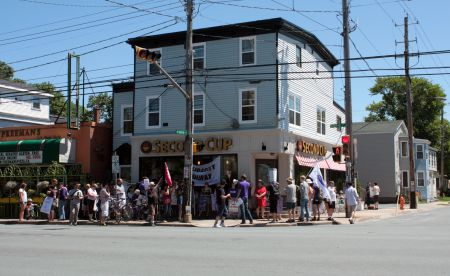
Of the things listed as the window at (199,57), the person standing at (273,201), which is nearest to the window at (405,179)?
the window at (199,57)

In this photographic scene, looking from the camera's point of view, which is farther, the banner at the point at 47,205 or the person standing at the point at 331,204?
the banner at the point at 47,205

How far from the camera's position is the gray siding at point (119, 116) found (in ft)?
103

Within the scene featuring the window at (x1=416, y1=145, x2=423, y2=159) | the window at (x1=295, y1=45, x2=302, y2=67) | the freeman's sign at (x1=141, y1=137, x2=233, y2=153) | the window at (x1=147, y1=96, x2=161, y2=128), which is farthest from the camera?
the window at (x1=416, y1=145, x2=423, y2=159)

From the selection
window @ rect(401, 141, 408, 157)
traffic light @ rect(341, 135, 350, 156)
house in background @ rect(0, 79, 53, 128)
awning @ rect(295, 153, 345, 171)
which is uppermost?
house in background @ rect(0, 79, 53, 128)

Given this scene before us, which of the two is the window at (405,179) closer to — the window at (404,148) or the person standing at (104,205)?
the window at (404,148)

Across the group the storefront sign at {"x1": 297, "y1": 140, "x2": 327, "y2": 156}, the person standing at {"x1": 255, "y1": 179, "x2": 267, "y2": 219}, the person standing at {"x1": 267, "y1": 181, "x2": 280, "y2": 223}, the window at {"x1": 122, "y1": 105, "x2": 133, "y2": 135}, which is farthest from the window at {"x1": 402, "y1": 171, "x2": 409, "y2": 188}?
the person standing at {"x1": 267, "y1": 181, "x2": 280, "y2": 223}

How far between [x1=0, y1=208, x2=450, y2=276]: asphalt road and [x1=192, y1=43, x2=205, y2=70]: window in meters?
14.2

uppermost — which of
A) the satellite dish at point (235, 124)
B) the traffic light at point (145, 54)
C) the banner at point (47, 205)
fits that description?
the traffic light at point (145, 54)

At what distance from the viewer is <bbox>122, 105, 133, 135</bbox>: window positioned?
1236 inches

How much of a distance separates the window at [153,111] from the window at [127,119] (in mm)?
2203

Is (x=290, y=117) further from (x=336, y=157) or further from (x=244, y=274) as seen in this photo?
(x=244, y=274)

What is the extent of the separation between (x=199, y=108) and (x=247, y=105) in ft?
9.09

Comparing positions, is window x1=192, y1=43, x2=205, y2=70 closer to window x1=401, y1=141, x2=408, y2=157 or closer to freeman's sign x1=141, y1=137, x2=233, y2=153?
freeman's sign x1=141, y1=137, x2=233, y2=153

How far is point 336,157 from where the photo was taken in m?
23.7
